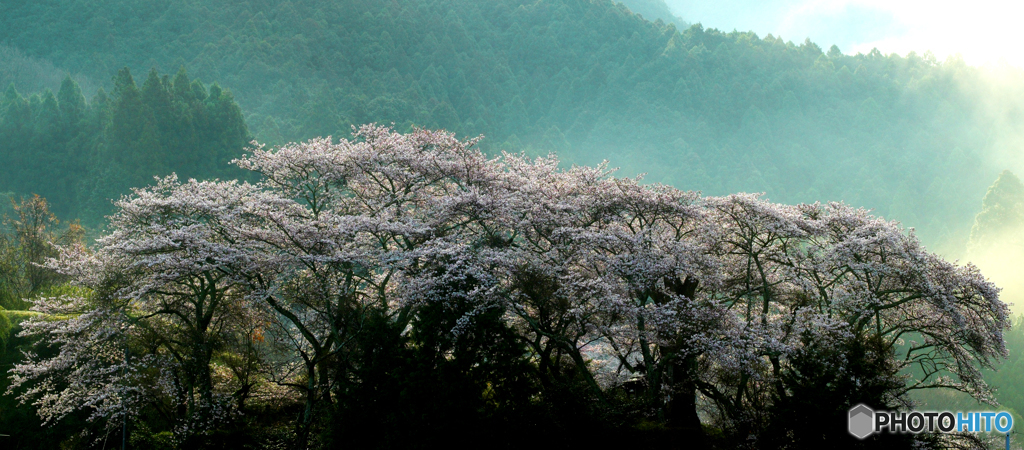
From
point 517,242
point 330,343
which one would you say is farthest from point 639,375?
point 330,343

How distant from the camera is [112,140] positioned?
59.9m

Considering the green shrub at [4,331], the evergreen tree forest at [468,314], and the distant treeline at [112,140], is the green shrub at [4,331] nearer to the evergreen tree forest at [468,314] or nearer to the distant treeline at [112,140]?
the evergreen tree forest at [468,314]

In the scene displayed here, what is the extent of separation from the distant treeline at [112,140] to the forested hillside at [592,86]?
36.5ft

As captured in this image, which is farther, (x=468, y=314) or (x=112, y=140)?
(x=112, y=140)

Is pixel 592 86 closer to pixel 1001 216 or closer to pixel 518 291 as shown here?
pixel 1001 216

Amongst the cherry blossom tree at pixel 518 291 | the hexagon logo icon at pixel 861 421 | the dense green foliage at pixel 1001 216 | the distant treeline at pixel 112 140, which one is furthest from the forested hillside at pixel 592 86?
the hexagon logo icon at pixel 861 421

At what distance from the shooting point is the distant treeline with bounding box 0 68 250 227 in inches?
2270

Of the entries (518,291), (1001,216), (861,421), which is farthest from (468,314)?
(1001,216)

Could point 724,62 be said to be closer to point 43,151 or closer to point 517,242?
point 43,151

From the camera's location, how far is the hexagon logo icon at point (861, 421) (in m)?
11.8

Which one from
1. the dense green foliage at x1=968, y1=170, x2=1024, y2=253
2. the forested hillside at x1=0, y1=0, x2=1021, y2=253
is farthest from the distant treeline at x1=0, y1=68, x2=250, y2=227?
the dense green foliage at x1=968, y1=170, x2=1024, y2=253

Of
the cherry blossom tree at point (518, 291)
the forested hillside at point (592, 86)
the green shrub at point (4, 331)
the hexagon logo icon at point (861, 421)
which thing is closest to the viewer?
the hexagon logo icon at point (861, 421)

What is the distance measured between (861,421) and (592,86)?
366 ft

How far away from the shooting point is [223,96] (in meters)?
62.8
